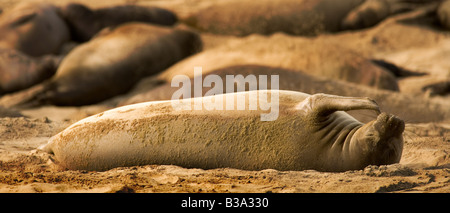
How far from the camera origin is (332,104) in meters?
2.29

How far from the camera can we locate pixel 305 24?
6.20 meters

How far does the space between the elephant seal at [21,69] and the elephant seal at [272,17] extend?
167cm

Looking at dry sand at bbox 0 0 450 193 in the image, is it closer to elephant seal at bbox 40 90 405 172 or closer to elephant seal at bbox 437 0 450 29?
elephant seal at bbox 40 90 405 172

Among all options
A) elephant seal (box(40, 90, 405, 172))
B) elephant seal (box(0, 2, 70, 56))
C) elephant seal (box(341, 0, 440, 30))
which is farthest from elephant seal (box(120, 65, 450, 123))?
elephant seal (box(341, 0, 440, 30))

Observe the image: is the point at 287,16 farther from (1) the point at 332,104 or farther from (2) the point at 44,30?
(1) the point at 332,104

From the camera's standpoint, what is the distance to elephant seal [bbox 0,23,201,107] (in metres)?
5.13

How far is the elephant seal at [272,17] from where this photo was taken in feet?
20.1

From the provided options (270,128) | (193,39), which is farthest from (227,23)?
A: (270,128)

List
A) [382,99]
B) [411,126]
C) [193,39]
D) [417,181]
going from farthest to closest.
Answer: [193,39], [382,99], [411,126], [417,181]

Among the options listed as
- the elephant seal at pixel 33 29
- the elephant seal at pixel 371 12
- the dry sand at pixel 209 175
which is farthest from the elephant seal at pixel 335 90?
the elephant seal at pixel 371 12

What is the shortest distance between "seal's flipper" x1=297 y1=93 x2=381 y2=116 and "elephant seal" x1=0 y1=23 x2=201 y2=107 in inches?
127
